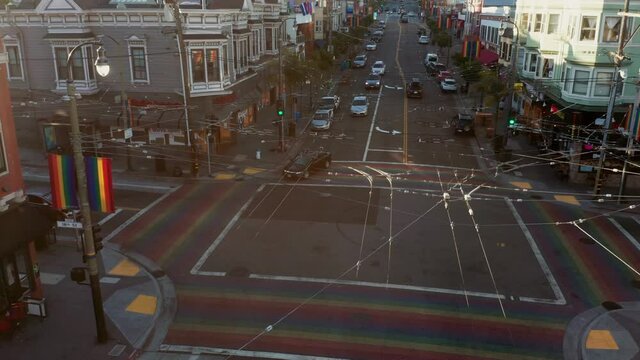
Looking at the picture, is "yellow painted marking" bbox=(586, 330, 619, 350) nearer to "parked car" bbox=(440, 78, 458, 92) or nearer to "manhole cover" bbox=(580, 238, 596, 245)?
"manhole cover" bbox=(580, 238, 596, 245)

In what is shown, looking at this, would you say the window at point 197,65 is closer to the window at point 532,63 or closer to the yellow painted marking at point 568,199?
the yellow painted marking at point 568,199

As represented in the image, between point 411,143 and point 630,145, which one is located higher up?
point 630,145

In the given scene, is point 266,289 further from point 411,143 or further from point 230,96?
point 411,143

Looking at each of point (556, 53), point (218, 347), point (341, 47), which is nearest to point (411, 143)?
point (556, 53)

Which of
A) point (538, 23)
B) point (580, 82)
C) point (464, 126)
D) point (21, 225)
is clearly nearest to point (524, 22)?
point (538, 23)

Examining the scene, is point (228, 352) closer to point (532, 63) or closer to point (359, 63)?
point (532, 63)

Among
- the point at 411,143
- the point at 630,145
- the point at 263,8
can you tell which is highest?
the point at 263,8

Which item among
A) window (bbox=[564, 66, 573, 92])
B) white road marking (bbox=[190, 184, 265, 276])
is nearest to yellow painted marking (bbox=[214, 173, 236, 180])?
→ white road marking (bbox=[190, 184, 265, 276])
